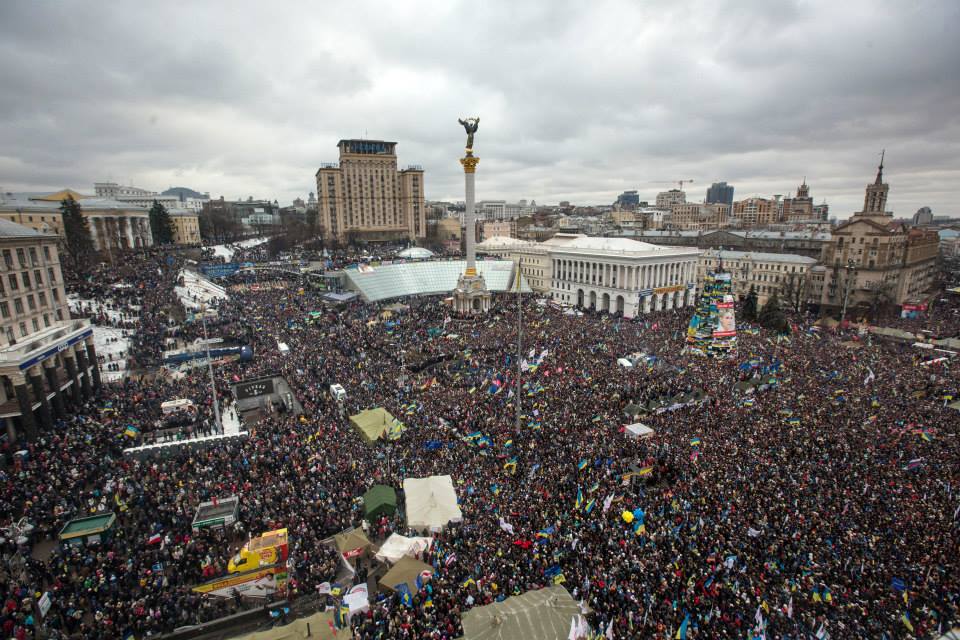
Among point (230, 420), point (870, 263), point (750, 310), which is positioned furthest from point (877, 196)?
point (230, 420)

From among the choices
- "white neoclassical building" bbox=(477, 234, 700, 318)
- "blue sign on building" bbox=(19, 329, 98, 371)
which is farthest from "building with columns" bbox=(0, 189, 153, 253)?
"white neoclassical building" bbox=(477, 234, 700, 318)

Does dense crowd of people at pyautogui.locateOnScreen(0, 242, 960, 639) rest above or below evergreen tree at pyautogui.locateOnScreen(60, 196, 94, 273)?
below

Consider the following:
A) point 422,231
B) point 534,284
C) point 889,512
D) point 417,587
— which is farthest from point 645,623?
point 422,231

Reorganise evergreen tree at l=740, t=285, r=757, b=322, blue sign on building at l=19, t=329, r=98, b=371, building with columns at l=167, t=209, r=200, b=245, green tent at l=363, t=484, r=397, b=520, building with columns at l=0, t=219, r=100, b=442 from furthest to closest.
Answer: building with columns at l=167, t=209, r=200, b=245 < evergreen tree at l=740, t=285, r=757, b=322 < blue sign on building at l=19, t=329, r=98, b=371 < building with columns at l=0, t=219, r=100, b=442 < green tent at l=363, t=484, r=397, b=520

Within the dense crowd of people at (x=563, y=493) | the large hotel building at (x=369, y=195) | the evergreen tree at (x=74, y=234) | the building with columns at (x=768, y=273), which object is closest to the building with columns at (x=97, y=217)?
the evergreen tree at (x=74, y=234)

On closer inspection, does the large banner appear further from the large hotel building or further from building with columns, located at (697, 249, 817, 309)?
the large hotel building

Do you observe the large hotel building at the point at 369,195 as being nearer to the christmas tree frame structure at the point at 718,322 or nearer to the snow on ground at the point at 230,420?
the snow on ground at the point at 230,420

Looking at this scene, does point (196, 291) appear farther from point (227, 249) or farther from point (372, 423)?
point (227, 249)
